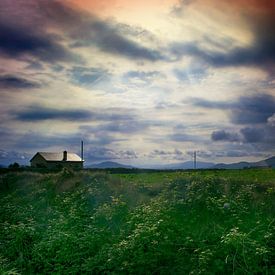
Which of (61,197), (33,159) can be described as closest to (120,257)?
(61,197)

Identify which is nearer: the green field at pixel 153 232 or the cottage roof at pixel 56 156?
the green field at pixel 153 232

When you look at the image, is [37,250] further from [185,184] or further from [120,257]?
[185,184]

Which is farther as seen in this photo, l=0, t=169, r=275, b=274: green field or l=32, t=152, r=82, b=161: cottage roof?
l=32, t=152, r=82, b=161: cottage roof

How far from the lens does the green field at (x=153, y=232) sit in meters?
10.1

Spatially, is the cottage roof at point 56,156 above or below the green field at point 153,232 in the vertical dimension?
above

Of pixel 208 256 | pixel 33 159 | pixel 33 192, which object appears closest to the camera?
pixel 208 256

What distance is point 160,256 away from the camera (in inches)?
413

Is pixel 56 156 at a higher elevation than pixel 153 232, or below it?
higher

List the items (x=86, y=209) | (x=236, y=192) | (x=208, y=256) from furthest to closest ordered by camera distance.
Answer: (x=86, y=209) < (x=236, y=192) < (x=208, y=256)

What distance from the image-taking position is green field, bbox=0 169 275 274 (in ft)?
33.0

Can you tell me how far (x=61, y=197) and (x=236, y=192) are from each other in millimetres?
8240

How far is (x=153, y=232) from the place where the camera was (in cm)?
1085

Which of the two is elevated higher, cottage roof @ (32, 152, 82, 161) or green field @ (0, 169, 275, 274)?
cottage roof @ (32, 152, 82, 161)

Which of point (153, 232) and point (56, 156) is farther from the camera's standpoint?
point (56, 156)
